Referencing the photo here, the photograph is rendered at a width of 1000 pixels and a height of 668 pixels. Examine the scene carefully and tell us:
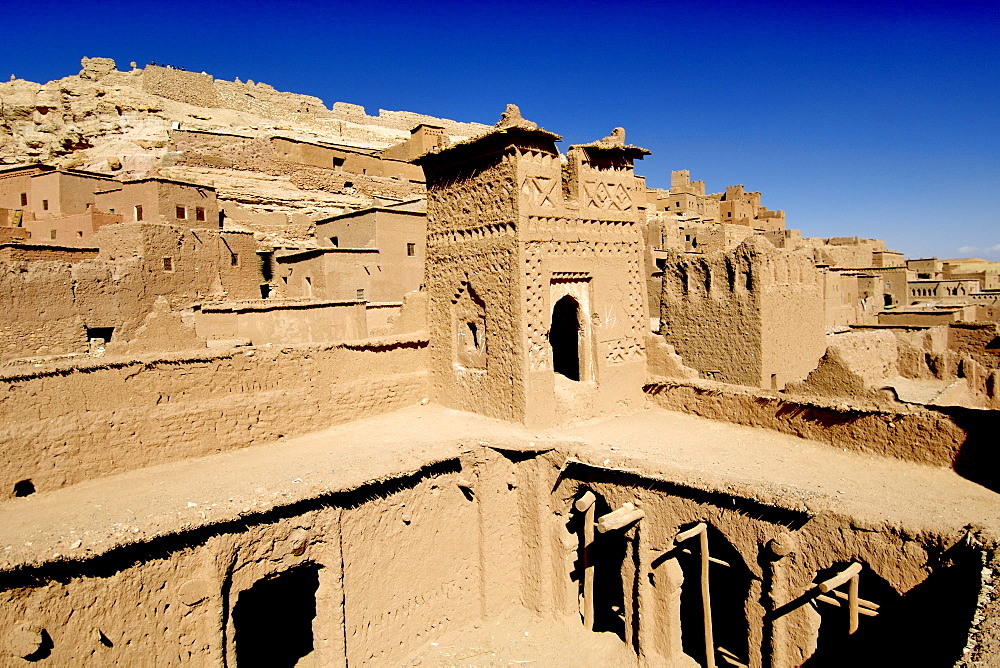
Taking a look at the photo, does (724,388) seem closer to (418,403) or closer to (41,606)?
(418,403)

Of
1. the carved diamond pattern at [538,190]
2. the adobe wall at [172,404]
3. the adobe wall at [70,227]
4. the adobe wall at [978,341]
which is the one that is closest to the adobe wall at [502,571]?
the adobe wall at [172,404]

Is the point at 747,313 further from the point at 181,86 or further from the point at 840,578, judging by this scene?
the point at 181,86

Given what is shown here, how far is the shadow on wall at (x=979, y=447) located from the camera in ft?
23.5

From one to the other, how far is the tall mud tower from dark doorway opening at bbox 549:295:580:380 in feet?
4.25

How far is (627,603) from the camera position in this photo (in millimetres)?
8523

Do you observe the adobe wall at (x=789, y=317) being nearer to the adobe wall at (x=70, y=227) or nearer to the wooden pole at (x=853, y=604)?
the wooden pole at (x=853, y=604)

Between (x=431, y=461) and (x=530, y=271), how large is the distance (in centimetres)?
353

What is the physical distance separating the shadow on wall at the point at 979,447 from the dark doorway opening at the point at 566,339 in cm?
646

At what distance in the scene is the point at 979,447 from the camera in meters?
7.30

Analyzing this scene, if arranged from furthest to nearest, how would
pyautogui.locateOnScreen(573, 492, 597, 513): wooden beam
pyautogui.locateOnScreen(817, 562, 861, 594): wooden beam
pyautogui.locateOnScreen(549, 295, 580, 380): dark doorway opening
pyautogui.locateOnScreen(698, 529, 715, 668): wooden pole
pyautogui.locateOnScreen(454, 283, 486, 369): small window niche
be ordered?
pyautogui.locateOnScreen(549, 295, 580, 380): dark doorway opening, pyautogui.locateOnScreen(454, 283, 486, 369): small window niche, pyautogui.locateOnScreen(573, 492, 597, 513): wooden beam, pyautogui.locateOnScreen(698, 529, 715, 668): wooden pole, pyautogui.locateOnScreen(817, 562, 861, 594): wooden beam

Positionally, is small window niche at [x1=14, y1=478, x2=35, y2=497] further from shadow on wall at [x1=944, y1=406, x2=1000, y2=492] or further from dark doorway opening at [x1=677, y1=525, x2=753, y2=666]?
shadow on wall at [x1=944, y1=406, x2=1000, y2=492]

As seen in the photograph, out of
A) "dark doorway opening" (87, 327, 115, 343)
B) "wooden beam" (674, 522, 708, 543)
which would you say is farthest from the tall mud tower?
"dark doorway opening" (87, 327, 115, 343)

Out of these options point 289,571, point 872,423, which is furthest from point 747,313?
point 289,571

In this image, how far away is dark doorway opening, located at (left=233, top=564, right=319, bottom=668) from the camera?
9.03 m
